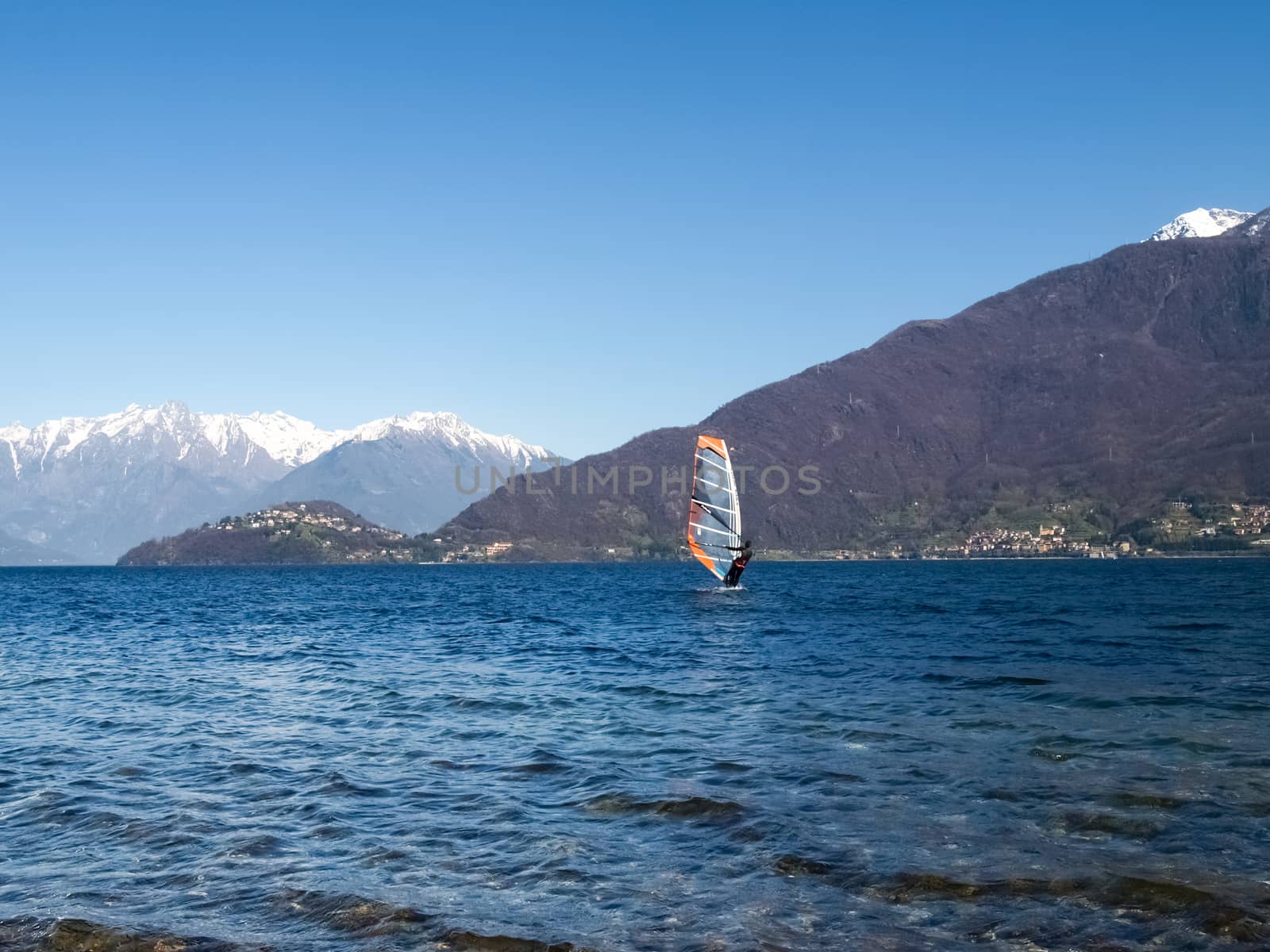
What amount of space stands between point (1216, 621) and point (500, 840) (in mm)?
51023

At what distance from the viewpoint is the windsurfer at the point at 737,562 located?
9400cm

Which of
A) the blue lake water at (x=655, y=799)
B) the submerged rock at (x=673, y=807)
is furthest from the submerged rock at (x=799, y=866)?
the submerged rock at (x=673, y=807)

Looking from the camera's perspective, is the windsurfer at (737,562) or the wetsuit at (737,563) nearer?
the windsurfer at (737,562)

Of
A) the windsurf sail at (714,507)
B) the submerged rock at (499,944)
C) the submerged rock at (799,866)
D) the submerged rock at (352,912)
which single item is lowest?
the submerged rock at (799,866)

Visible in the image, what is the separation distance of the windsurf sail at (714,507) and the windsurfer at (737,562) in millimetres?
518

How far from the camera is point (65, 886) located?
15273mm

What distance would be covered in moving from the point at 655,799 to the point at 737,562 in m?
79.5

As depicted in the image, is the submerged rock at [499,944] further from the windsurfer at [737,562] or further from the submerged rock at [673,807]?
the windsurfer at [737,562]

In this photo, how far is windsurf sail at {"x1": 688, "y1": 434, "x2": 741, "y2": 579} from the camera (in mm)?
84312

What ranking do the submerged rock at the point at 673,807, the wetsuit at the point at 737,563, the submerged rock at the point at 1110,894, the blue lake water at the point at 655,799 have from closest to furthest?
1. the submerged rock at the point at 1110,894
2. the blue lake water at the point at 655,799
3. the submerged rock at the point at 673,807
4. the wetsuit at the point at 737,563

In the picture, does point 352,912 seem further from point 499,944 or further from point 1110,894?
point 1110,894

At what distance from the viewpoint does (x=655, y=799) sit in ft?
64.2

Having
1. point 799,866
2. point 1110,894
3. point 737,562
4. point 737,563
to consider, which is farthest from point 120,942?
point 737,563

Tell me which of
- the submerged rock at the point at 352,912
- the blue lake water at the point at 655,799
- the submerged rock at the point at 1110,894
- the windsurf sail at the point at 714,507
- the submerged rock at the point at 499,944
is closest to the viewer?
the submerged rock at the point at 499,944
